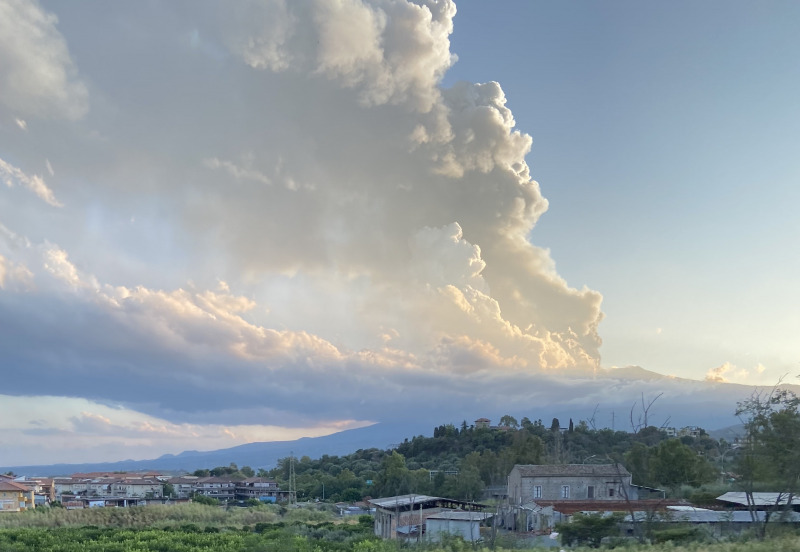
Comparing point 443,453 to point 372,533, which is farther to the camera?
point 443,453

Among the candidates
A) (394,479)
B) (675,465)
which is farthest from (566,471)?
(394,479)

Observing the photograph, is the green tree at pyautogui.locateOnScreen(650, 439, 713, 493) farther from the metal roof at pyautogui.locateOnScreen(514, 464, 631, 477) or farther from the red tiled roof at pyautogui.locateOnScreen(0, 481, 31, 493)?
the red tiled roof at pyautogui.locateOnScreen(0, 481, 31, 493)

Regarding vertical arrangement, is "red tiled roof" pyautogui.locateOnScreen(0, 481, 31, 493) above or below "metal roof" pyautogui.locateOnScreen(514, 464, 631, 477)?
below

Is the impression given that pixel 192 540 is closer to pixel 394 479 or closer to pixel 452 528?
pixel 452 528

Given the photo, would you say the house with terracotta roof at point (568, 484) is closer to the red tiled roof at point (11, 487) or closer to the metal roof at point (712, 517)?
the metal roof at point (712, 517)

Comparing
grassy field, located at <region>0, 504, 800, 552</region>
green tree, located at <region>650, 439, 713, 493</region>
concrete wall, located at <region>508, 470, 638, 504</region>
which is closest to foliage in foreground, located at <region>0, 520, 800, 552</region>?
grassy field, located at <region>0, 504, 800, 552</region>

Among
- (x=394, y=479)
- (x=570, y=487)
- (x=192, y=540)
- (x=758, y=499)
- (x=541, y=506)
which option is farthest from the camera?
(x=394, y=479)

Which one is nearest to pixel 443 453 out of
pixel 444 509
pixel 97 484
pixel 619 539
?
pixel 97 484

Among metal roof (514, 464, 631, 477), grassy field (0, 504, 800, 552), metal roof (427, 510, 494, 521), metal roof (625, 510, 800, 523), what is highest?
metal roof (514, 464, 631, 477)

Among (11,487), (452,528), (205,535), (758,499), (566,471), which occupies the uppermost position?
(566,471)

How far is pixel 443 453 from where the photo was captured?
75.8m

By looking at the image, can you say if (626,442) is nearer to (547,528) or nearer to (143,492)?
(547,528)

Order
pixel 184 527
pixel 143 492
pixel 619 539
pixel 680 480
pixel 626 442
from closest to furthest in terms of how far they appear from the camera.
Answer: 1. pixel 619 539
2. pixel 184 527
3. pixel 680 480
4. pixel 143 492
5. pixel 626 442

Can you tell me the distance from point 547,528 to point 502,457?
2572 cm
